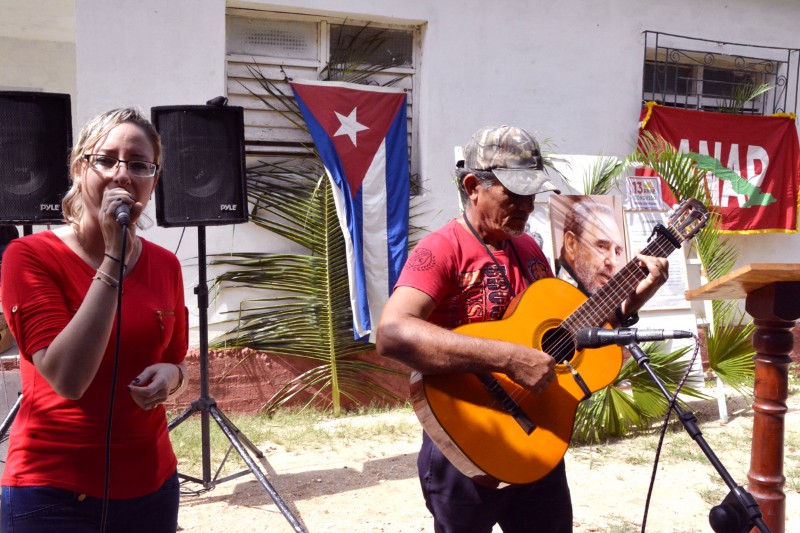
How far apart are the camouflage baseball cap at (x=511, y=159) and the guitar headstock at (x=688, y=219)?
2.11 ft

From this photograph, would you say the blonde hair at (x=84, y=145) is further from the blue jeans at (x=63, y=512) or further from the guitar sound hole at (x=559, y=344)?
the guitar sound hole at (x=559, y=344)

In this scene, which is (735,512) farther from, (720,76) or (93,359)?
(720,76)

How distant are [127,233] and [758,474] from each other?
2.40m

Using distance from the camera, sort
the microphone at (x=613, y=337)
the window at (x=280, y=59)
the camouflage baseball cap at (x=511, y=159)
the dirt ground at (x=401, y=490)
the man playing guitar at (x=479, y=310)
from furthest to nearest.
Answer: the window at (x=280, y=59), the dirt ground at (x=401, y=490), the camouflage baseball cap at (x=511, y=159), the man playing guitar at (x=479, y=310), the microphone at (x=613, y=337)

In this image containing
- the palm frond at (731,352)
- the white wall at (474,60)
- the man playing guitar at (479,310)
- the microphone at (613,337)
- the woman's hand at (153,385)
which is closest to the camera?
the woman's hand at (153,385)

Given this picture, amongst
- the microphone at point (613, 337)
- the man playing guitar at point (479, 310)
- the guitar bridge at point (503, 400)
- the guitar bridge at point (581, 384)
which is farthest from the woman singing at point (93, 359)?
the guitar bridge at point (581, 384)

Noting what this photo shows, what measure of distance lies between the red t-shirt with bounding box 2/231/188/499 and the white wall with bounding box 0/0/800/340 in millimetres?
3990

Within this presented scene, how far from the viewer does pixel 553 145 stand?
21.6ft

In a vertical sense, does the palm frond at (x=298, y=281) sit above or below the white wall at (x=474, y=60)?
below

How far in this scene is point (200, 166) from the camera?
4.19m

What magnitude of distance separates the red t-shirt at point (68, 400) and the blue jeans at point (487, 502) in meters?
0.83

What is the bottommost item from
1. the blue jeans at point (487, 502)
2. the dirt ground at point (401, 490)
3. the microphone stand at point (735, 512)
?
the dirt ground at point (401, 490)

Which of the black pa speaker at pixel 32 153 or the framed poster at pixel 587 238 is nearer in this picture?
the black pa speaker at pixel 32 153

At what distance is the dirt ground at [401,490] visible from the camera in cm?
399
